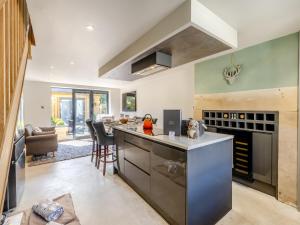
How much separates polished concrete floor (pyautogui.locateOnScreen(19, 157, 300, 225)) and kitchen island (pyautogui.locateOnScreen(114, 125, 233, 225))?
184mm

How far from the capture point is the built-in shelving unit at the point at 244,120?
262 centimetres

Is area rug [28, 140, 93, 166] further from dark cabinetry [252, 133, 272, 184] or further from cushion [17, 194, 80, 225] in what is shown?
dark cabinetry [252, 133, 272, 184]

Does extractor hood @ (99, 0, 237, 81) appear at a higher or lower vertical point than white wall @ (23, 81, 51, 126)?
higher

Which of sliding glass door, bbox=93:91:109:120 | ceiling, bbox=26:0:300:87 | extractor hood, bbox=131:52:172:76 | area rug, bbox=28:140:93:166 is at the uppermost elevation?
ceiling, bbox=26:0:300:87

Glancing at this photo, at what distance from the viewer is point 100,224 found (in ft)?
6.40

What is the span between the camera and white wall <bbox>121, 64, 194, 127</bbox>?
14.5 ft

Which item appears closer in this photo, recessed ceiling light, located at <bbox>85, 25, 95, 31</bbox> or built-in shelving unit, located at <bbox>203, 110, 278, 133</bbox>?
recessed ceiling light, located at <bbox>85, 25, 95, 31</bbox>

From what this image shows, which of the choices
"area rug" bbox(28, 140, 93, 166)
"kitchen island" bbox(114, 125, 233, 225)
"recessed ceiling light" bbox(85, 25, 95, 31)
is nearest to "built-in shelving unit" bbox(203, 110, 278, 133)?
"kitchen island" bbox(114, 125, 233, 225)

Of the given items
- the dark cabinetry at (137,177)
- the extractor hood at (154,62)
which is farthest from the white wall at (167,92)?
the dark cabinetry at (137,177)

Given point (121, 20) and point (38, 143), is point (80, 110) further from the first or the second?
point (121, 20)

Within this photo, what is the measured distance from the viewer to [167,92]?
5199 mm

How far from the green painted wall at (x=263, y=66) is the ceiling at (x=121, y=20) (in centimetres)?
16

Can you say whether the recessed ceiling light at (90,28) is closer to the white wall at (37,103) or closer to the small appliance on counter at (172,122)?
the small appliance on counter at (172,122)

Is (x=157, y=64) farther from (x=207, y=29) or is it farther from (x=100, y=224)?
(x=100, y=224)
